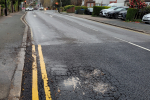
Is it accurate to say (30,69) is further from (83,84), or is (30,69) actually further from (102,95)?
(102,95)

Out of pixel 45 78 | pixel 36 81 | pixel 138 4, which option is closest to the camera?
pixel 36 81

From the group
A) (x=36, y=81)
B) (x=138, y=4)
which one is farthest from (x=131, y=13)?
(x=36, y=81)

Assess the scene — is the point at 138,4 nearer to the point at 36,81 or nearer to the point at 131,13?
the point at 131,13

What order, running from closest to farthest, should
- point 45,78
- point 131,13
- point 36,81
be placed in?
point 36,81 → point 45,78 → point 131,13

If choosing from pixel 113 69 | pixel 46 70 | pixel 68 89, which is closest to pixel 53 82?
pixel 68 89

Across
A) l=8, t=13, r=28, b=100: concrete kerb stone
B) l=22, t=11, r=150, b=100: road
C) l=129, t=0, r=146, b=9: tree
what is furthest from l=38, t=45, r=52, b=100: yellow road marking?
l=129, t=0, r=146, b=9: tree

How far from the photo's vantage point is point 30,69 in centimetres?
504

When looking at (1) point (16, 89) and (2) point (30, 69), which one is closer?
(1) point (16, 89)

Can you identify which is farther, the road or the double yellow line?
the road

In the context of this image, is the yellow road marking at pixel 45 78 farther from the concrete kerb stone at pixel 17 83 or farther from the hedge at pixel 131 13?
the hedge at pixel 131 13

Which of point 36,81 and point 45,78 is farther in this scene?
point 45,78

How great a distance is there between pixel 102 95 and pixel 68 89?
794mm

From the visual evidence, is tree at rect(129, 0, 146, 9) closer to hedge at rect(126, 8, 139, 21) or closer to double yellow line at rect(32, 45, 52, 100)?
hedge at rect(126, 8, 139, 21)

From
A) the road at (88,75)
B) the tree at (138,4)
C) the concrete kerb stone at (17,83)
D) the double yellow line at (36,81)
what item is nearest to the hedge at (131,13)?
the tree at (138,4)
